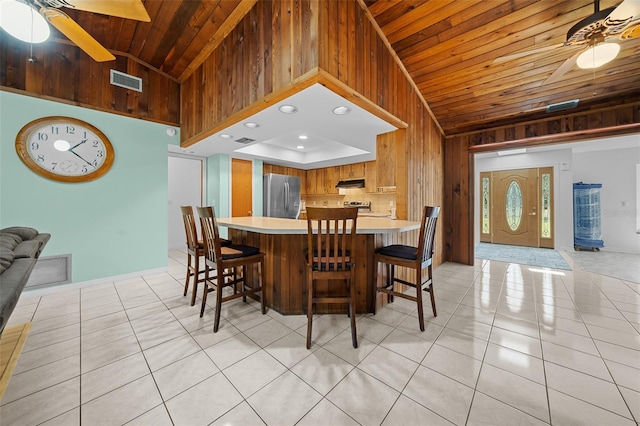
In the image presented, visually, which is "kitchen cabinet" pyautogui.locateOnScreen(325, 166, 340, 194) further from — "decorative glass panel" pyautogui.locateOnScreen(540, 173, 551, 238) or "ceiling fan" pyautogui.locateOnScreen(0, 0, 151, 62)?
"decorative glass panel" pyautogui.locateOnScreen(540, 173, 551, 238)

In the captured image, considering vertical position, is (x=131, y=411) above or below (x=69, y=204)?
below

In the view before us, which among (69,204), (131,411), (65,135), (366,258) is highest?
(65,135)

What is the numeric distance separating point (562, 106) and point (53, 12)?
5.47m

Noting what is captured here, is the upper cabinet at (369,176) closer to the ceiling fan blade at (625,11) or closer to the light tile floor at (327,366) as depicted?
the light tile floor at (327,366)

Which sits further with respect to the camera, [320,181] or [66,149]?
[320,181]

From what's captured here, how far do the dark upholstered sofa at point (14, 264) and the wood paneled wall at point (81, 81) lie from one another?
232cm

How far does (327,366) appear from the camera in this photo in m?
1.59

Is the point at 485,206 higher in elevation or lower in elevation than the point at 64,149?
lower

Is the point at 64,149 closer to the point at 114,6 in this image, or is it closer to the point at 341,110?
the point at 114,6

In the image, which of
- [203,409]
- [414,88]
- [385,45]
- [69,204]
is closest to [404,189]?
[414,88]

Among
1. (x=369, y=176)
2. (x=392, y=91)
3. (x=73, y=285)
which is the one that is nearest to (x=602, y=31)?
(x=392, y=91)

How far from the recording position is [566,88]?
9.86 ft

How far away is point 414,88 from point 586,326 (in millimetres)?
3199

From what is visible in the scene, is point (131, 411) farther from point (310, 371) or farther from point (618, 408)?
point (618, 408)
